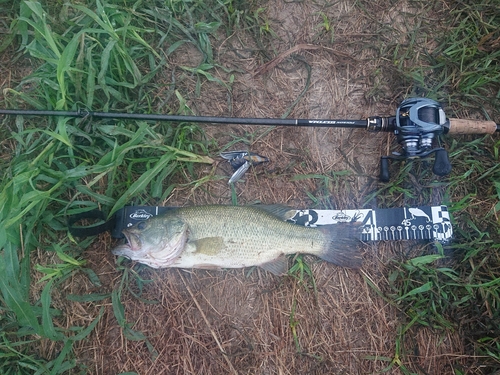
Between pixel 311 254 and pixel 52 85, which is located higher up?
pixel 52 85

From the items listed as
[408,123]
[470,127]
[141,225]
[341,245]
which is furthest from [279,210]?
[470,127]

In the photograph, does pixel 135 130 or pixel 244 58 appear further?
pixel 244 58

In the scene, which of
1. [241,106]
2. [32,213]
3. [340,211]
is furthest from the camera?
[241,106]

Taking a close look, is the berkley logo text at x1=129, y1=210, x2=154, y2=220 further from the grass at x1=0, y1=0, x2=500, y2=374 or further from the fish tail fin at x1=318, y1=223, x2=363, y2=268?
the fish tail fin at x1=318, y1=223, x2=363, y2=268

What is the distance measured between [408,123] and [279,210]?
1.30 meters

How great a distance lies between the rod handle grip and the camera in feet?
10.3

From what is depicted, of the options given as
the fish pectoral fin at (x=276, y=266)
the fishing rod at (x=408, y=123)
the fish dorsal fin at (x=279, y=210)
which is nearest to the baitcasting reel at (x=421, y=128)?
the fishing rod at (x=408, y=123)

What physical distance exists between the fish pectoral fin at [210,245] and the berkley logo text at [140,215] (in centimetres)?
56

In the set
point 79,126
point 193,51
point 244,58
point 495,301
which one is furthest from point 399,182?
point 79,126

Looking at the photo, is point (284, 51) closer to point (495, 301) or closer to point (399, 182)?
point (399, 182)

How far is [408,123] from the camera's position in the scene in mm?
3027

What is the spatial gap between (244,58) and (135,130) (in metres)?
1.28

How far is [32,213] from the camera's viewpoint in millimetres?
3143

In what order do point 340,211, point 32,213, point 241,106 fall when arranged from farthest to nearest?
point 241,106 → point 340,211 → point 32,213
